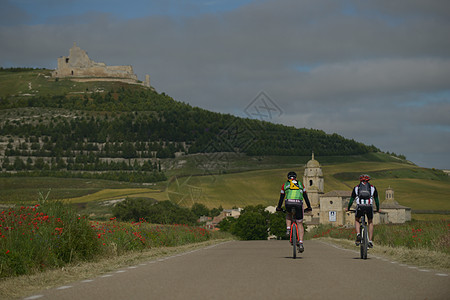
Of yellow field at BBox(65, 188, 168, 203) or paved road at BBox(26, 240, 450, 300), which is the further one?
yellow field at BBox(65, 188, 168, 203)

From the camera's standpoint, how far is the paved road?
903 cm

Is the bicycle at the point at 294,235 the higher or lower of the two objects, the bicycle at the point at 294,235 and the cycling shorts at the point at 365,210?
the lower

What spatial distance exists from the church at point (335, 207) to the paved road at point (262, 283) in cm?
12923

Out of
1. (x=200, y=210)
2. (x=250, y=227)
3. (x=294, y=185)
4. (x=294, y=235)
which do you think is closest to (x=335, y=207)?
(x=200, y=210)

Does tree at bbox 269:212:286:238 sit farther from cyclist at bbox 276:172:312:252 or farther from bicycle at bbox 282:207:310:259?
cyclist at bbox 276:172:312:252

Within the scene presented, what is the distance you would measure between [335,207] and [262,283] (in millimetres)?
146409

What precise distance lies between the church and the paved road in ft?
424

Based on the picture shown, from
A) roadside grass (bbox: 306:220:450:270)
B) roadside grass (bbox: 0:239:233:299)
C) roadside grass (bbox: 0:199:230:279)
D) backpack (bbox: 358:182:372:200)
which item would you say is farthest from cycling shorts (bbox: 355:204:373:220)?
roadside grass (bbox: 0:199:230:279)

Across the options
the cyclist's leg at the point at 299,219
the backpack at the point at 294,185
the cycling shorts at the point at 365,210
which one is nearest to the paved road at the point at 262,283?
the cycling shorts at the point at 365,210

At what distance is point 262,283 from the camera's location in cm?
1044

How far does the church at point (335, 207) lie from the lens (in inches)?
5704

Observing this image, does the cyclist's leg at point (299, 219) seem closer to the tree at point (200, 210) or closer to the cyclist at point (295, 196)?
the cyclist at point (295, 196)

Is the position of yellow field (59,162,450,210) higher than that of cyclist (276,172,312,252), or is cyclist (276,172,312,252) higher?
cyclist (276,172,312,252)

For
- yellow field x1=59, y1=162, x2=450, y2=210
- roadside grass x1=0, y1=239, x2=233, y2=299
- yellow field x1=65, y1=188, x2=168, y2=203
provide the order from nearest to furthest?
roadside grass x1=0, y1=239, x2=233, y2=299, yellow field x1=65, y1=188, x2=168, y2=203, yellow field x1=59, y1=162, x2=450, y2=210
